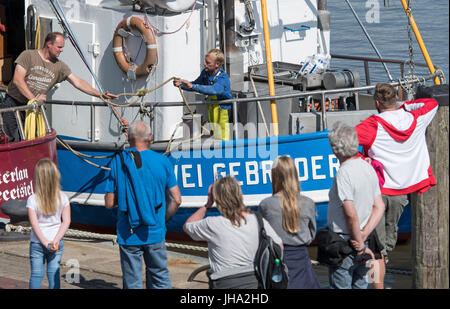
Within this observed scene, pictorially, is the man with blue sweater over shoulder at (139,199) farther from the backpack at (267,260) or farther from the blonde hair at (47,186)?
the backpack at (267,260)

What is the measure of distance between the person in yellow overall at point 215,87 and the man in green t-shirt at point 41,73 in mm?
961

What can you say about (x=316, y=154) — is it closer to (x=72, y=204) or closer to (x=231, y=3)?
(x=231, y=3)

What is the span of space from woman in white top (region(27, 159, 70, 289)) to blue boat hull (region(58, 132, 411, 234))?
3.16 metres

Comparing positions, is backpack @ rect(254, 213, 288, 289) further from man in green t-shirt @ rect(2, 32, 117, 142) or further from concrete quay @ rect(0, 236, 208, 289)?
man in green t-shirt @ rect(2, 32, 117, 142)

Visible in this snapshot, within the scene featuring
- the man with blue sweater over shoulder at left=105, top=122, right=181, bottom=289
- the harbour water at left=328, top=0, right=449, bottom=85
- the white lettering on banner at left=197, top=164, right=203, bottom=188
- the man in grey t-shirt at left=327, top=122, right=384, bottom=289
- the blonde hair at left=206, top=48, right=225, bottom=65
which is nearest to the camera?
the man in grey t-shirt at left=327, top=122, right=384, bottom=289

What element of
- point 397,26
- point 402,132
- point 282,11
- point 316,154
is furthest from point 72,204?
point 397,26

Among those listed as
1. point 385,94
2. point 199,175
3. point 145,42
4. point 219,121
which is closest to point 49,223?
point 385,94

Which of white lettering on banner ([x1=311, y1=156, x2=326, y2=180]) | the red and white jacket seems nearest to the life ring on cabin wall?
white lettering on banner ([x1=311, y1=156, x2=326, y2=180])

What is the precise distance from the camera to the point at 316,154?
8414mm

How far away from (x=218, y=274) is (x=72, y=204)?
4.86 meters

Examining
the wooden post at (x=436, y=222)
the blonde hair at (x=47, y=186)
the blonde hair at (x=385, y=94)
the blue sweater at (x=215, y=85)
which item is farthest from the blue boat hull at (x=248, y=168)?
the blonde hair at (x=47, y=186)

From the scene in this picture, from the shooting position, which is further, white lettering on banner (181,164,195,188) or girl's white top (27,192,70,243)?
white lettering on banner (181,164,195,188)

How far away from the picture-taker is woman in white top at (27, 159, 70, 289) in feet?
18.1

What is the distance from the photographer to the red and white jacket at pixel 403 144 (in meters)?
6.11
